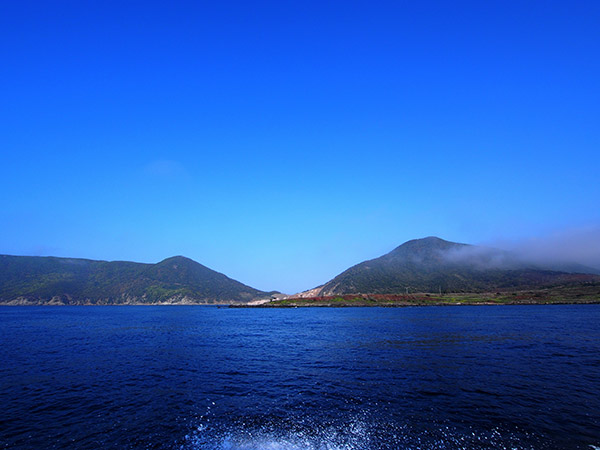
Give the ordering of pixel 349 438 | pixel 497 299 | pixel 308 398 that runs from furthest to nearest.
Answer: pixel 497 299 < pixel 308 398 < pixel 349 438

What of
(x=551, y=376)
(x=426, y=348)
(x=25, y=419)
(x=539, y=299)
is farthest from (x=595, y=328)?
(x=539, y=299)

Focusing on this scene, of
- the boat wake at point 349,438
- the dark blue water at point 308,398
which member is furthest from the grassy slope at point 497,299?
the boat wake at point 349,438

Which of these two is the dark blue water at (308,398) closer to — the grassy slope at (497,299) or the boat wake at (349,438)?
→ the boat wake at (349,438)

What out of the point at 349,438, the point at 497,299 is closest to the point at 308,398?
the point at 349,438

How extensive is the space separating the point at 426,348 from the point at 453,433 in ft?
92.1

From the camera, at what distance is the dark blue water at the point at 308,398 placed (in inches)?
695

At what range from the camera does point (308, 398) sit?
79.5 feet

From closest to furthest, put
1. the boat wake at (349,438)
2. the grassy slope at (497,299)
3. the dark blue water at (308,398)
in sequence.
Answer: the boat wake at (349,438) → the dark blue water at (308,398) → the grassy slope at (497,299)

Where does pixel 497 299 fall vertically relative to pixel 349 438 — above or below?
below

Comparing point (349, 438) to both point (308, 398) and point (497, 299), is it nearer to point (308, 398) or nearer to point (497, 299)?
point (308, 398)

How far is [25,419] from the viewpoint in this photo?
20.9m

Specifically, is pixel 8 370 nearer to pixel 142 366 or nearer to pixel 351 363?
pixel 142 366

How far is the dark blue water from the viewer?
17.6 meters

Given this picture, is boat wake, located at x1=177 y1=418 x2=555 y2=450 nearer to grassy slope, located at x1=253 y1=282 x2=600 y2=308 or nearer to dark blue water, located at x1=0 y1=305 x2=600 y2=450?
dark blue water, located at x1=0 y1=305 x2=600 y2=450
